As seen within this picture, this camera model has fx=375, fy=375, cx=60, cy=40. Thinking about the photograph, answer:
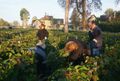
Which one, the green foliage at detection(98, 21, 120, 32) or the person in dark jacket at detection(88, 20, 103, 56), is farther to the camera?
the green foliage at detection(98, 21, 120, 32)

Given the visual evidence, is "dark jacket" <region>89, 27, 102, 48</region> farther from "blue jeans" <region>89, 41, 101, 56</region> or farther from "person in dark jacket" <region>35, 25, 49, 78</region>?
"person in dark jacket" <region>35, 25, 49, 78</region>

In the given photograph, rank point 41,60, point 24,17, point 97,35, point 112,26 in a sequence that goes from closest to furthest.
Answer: point 41,60 → point 97,35 → point 112,26 → point 24,17

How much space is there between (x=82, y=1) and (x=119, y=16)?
10040 millimetres

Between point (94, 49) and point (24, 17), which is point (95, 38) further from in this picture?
point (24, 17)

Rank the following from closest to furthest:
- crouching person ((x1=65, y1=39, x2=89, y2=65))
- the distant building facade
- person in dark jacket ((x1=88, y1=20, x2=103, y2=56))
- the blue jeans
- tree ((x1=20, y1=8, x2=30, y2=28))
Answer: crouching person ((x1=65, y1=39, x2=89, y2=65))
the blue jeans
person in dark jacket ((x1=88, y1=20, x2=103, y2=56))
the distant building facade
tree ((x1=20, y1=8, x2=30, y2=28))

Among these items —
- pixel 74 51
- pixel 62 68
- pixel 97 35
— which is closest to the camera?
pixel 62 68

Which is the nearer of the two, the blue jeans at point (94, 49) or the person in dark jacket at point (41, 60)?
the person in dark jacket at point (41, 60)

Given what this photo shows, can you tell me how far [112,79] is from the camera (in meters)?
7.18

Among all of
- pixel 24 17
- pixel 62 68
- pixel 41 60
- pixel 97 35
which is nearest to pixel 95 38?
pixel 97 35

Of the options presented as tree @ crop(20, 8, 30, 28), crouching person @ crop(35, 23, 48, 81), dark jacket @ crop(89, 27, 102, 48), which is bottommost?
tree @ crop(20, 8, 30, 28)

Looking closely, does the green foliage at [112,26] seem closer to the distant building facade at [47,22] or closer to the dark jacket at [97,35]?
the distant building facade at [47,22]

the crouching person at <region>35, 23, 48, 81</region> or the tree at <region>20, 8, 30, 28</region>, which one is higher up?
the crouching person at <region>35, 23, 48, 81</region>

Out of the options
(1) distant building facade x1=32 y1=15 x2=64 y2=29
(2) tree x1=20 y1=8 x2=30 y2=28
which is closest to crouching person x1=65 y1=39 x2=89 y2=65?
(1) distant building facade x1=32 y1=15 x2=64 y2=29

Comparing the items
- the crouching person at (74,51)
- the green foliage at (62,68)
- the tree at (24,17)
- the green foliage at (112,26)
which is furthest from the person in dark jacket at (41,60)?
the tree at (24,17)
